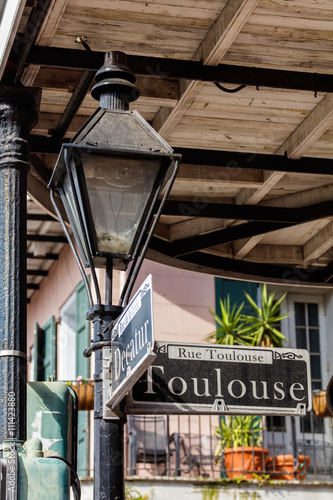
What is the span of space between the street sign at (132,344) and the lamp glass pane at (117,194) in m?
0.32

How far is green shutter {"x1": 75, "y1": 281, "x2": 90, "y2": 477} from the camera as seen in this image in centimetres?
1195

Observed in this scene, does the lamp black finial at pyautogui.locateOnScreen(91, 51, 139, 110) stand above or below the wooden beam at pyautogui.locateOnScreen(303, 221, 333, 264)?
below

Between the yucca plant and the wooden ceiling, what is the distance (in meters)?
5.16

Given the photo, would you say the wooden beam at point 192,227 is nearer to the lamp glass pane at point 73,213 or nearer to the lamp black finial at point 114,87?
the lamp black finial at point 114,87

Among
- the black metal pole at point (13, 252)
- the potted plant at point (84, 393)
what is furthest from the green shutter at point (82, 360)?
the black metal pole at point (13, 252)

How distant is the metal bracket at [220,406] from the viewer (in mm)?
3045

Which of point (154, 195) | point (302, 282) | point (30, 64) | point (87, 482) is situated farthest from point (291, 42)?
point (87, 482)

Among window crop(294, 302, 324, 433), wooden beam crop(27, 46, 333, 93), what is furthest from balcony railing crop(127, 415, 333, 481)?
wooden beam crop(27, 46, 333, 93)

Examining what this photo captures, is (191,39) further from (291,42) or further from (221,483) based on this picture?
(221,483)

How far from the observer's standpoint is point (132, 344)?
97.2 inches

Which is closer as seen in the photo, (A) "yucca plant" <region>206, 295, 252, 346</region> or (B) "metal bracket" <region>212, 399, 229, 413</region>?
(B) "metal bracket" <region>212, 399, 229, 413</region>

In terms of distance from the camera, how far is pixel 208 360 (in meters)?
3.09

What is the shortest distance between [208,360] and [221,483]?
24.5 feet

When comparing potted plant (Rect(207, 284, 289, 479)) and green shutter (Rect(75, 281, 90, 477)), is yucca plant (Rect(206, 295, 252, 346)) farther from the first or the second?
green shutter (Rect(75, 281, 90, 477))
